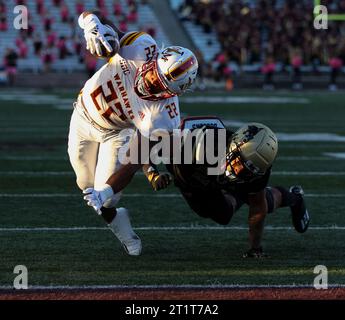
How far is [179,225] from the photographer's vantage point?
23.3 feet

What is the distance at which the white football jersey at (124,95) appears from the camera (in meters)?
5.86

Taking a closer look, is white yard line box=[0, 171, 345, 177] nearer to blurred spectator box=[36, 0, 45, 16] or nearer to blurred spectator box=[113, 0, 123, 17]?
blurred spectator box=[36, 0, 45, 16]

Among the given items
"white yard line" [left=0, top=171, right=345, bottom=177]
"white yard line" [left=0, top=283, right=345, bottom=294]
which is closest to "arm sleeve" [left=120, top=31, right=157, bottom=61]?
"white yard line" [left=0, top=283, right=345, bottom=294]

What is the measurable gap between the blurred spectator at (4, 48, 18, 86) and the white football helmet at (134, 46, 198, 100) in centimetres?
2112

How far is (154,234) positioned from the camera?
22.1 ft

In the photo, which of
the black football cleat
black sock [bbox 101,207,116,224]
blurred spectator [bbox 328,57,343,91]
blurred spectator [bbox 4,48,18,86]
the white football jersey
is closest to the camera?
the white football jersey

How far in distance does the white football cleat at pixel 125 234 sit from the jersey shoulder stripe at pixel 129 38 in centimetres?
98

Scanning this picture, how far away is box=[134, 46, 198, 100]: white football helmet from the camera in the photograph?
5613 mm

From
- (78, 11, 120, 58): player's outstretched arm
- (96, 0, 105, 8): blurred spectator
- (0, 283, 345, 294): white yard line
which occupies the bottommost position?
(96, 0, 105, 8): blurred spectator

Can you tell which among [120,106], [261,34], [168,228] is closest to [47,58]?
[261,34]

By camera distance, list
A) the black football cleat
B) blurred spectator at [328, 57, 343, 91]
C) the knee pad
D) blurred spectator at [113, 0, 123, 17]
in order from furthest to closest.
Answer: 1. blurred spectator at [113, 0, 123, 17]
2. blurred spectator at [328, 57, 343, 91]
3. the black football cleat
4. the knee pad

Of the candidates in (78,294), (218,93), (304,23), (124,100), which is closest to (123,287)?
(78,294)

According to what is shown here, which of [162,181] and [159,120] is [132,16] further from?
[162,181]
